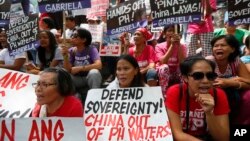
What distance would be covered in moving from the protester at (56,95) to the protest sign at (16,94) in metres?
0.48

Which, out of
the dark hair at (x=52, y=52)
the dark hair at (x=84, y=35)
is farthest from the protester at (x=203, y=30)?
the dark hair at (x=52, y=52)

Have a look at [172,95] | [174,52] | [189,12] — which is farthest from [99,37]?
[172,95]

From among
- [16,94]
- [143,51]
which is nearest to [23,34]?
[143,51]

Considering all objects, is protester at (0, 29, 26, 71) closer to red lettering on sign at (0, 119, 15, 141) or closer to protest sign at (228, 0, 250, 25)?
protest sign at (228, 0, 250, 25)

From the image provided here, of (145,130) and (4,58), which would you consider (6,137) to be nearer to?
(145,130)

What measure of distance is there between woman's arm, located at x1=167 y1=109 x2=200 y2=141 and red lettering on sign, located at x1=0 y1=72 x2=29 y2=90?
5.31ft

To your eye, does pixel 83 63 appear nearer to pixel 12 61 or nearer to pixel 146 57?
pixel 146 57

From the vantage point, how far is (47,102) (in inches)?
178

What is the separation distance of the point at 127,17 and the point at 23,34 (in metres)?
1.37

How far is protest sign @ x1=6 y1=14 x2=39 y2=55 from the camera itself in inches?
290

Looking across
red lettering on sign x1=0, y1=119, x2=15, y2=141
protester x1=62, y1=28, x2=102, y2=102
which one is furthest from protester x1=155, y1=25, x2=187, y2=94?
red lettering on sign x1=0, y1=119, x2=15, y2=141

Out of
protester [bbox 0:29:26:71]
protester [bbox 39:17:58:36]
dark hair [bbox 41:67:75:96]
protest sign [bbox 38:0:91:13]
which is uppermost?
protest sign [bbox 38:0:91:13]

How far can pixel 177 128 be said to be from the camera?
14.5 ft

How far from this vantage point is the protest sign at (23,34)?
7363mm
